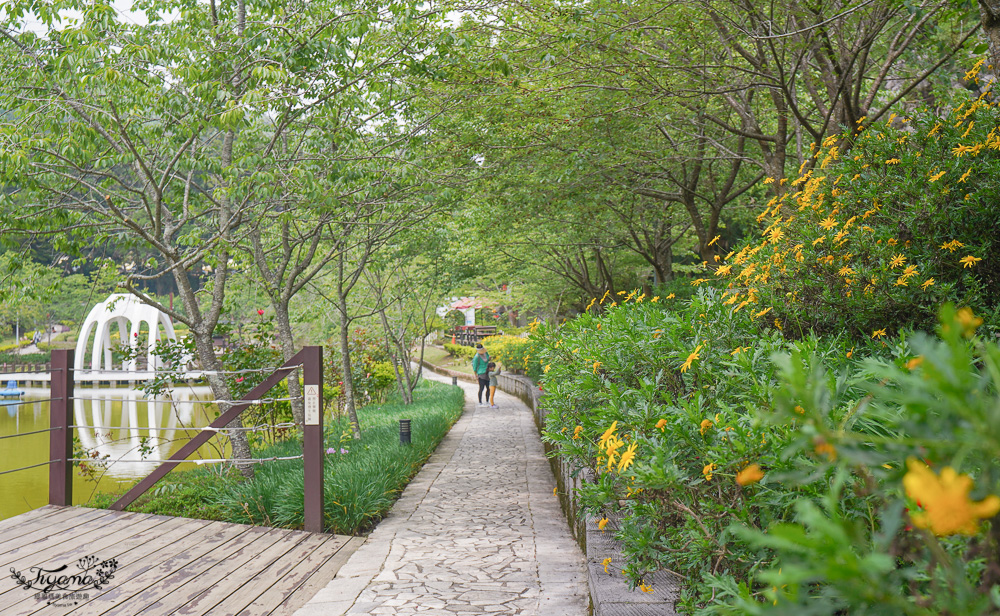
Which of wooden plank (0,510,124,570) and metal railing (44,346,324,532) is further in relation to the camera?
metal railing (44,346,324,532)

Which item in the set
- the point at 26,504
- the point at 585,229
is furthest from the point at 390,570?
the point at 585,229

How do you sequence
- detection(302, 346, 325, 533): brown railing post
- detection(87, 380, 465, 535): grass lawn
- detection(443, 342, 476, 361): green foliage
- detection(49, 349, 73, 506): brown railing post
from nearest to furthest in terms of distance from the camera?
detection(302, 346, 325, 533): brown railing post < detection(87, 380, 465, 535): grass lawn < detection(49, 349, 73, 506): brown railing post < detection(443, 342, 476, 361): green foliage

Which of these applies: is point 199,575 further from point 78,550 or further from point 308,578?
point 78,550

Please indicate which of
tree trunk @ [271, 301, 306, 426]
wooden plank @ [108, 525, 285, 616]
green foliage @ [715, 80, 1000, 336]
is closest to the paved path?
wooden plank @ [108, 525, 285, 616]

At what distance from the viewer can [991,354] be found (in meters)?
0.70

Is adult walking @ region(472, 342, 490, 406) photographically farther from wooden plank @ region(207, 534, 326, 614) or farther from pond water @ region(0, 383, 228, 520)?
wooden plank @ region(207, 534, 326, 614)

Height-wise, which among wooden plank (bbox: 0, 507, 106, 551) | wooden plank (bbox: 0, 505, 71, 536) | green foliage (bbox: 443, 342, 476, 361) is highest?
green foliage (bbox: 443, 342, 476, 361)

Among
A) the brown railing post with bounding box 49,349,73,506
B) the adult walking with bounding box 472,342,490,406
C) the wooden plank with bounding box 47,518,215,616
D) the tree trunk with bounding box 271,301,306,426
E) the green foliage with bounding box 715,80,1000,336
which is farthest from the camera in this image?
the adult walking with bounding box 472,342,490,406

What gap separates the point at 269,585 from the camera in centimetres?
417

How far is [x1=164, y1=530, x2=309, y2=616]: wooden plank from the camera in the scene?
12.4ft

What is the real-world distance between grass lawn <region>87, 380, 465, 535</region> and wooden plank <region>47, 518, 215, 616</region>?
0.40 meters

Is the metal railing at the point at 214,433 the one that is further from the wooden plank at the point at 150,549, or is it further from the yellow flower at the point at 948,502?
the yellow flower at the point at 948,502

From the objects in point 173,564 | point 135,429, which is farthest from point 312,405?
point 135,429

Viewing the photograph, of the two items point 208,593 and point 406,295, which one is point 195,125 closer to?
point 208,593
